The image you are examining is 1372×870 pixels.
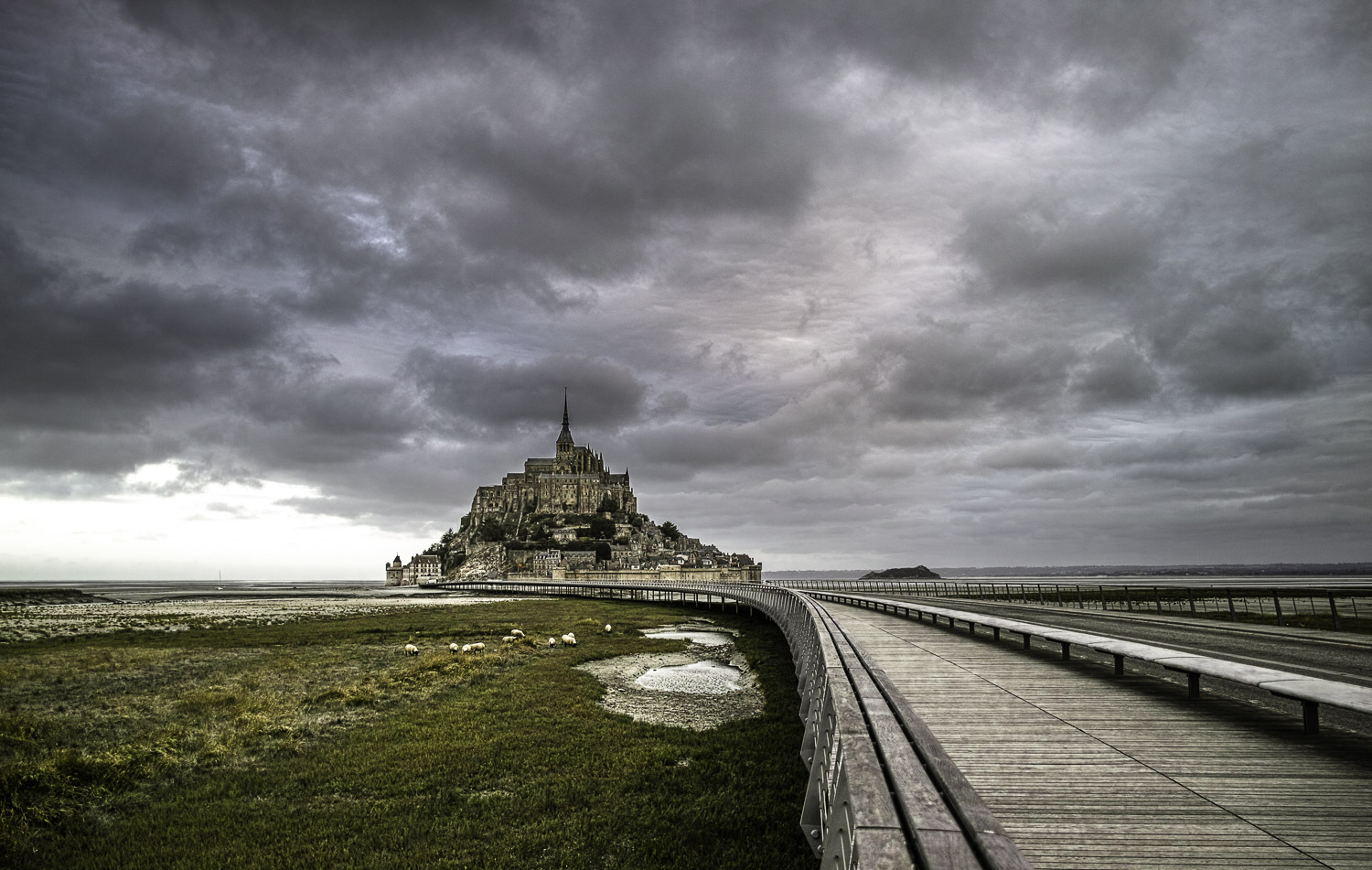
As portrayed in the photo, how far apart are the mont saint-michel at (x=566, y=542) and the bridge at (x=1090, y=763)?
126m

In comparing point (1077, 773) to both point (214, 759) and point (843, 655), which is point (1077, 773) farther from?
point (214, 759)

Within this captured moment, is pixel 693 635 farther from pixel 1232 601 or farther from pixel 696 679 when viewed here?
pixel 1232 601

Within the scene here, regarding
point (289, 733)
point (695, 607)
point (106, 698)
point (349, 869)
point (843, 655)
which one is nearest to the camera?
point (349, 869)

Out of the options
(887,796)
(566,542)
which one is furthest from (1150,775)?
(566,542)

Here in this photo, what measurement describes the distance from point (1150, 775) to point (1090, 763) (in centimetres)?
39

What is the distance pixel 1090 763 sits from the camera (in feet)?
17.2

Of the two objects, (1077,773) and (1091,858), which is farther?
(1077,773)

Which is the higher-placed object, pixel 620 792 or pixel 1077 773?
pixel 1077 773

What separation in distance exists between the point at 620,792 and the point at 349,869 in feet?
11.7

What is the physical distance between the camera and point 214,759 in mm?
11695

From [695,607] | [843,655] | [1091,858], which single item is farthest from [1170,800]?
[695,607]

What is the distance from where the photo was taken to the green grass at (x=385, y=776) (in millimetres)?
8258

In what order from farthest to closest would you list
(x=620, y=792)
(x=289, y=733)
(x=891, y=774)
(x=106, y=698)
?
(x=106, y=698) → (x=289, y=733) → (x=620, y=792) → (x=891, y=774)

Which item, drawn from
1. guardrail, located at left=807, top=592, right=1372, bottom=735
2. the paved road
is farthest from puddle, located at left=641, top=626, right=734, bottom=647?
guardrail, located at left=807, top=592, right=1372, bottom=735
